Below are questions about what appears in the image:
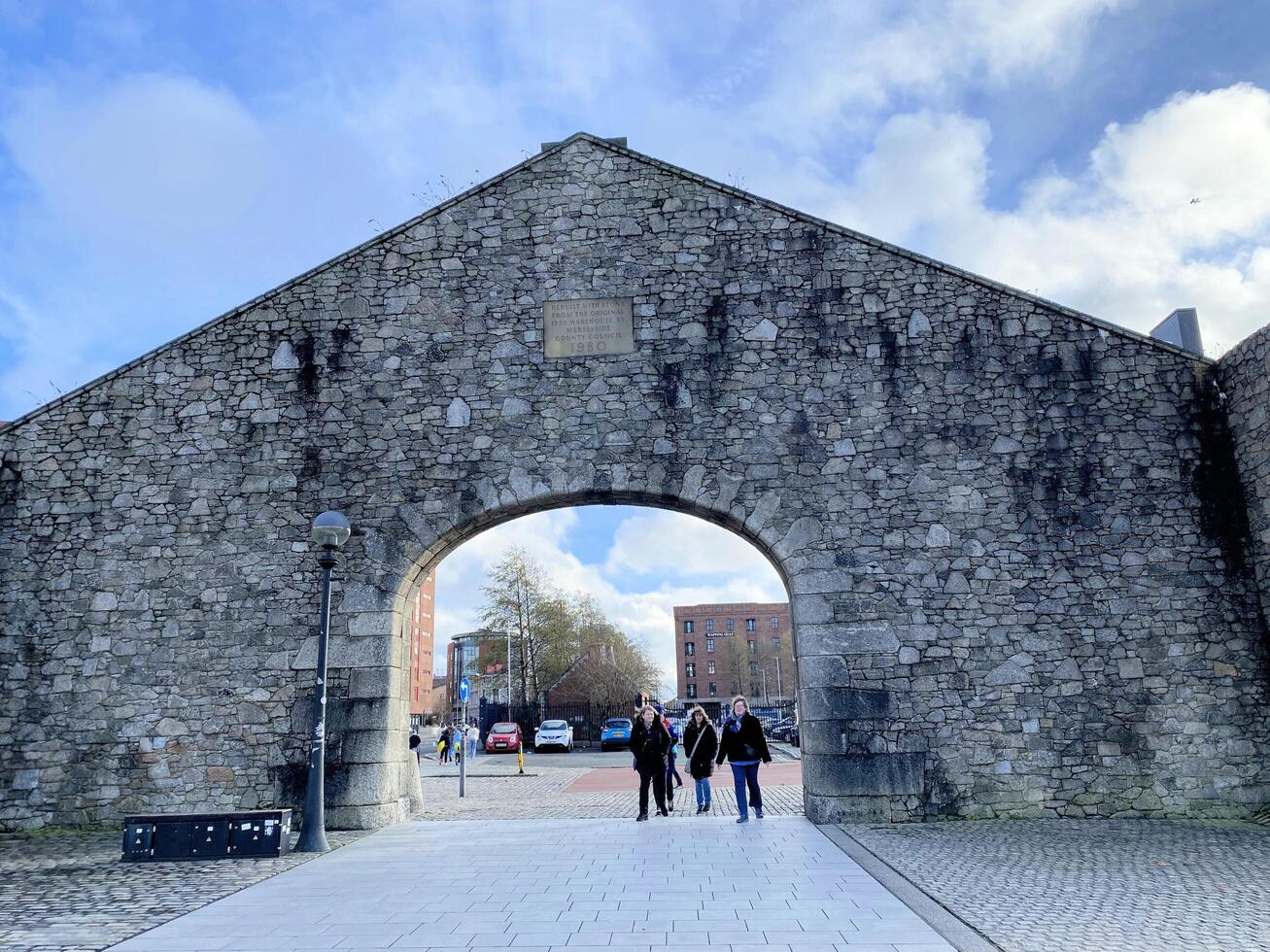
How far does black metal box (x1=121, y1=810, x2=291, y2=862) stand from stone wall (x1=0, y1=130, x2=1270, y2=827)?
1561mm

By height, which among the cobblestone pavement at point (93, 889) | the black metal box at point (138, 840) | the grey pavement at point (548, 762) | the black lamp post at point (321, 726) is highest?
the black lamp post at point (321, 726)

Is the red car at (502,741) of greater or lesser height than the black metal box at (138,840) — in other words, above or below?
below

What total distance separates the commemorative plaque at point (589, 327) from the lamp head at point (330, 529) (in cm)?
332

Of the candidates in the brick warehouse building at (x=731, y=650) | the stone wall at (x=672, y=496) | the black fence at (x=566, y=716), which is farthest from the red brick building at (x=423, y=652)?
the stone wall at (x=672, y=496)

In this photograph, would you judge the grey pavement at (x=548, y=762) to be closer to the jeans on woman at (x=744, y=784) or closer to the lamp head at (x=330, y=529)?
the jeans on woman at (x=744, y=784)

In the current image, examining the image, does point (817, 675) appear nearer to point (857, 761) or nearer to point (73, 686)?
point (857, 761)

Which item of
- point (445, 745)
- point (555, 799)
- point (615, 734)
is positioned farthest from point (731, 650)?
point (555, 799)

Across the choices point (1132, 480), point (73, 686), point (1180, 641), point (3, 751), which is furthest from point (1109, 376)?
point (3, 751)

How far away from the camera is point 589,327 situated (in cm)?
1092

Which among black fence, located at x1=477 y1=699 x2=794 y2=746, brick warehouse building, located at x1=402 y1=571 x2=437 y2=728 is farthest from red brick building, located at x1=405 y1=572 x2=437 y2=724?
black fence, located at x1=477 y1=699 x2=794 y2=746

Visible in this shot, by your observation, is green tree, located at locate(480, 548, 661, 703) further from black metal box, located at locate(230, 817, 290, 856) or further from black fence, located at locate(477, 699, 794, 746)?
black metal box, located at locate(230, 817, 290, 856)

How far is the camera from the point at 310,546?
10.4 metres

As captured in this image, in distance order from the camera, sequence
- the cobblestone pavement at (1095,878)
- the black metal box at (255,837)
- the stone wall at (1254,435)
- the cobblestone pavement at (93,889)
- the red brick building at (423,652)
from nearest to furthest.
Answer: the cobblestone pavement at (1095,878)
the cobblestone pavement at (93,889)
the black metal box at (255,837)
the stone wall at (1254,435)
the red brick building at (423,652)

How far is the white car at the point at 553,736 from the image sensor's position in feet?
99.2
